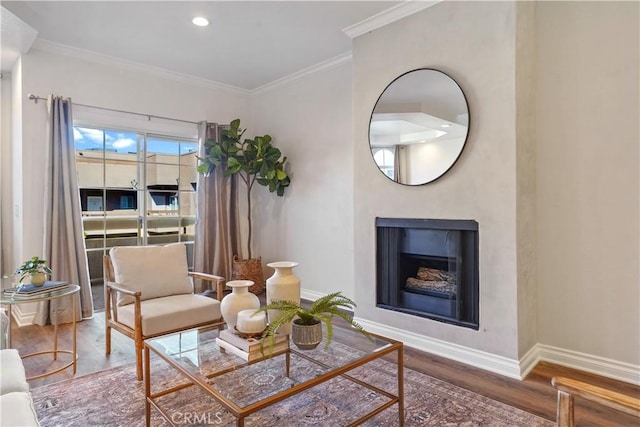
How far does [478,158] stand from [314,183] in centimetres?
210

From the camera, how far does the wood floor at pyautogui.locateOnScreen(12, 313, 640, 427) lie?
204 cm

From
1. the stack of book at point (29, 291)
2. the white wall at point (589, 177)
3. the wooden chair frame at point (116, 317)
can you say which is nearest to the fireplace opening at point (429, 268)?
the white wall at point (589, 177)

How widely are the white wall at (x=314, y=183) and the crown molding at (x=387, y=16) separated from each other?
68 centimetres

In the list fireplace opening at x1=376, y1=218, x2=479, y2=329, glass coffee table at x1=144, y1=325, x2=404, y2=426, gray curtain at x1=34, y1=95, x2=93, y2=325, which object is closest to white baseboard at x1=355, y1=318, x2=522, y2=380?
fireplace opening at x1=376, y1=218, x2=479, y2=329

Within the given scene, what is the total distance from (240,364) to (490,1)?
275 centimetres

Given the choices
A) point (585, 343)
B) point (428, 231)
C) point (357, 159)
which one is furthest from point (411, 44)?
point (585, 343)

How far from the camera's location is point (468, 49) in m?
2.66

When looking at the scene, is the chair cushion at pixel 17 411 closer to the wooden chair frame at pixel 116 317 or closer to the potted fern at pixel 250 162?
the wooden chair frame at pixel 116 317

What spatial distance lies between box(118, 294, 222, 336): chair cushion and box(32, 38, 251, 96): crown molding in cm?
273

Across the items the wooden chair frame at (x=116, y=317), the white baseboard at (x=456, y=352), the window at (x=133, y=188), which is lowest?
the white baseboard at (x=456, y=352)

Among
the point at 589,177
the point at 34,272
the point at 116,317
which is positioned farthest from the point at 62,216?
the point at 589,177

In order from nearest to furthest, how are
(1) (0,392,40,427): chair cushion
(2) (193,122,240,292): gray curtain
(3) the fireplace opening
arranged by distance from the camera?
(1) (0,392,40,427): chair cushion, (3) the fireplace opening, (2) (193,122,240,292): gray curtain

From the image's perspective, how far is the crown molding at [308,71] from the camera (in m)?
4.00

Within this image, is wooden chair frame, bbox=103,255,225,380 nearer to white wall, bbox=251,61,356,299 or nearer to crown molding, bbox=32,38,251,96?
white wall, bbox=251,61,356,299
